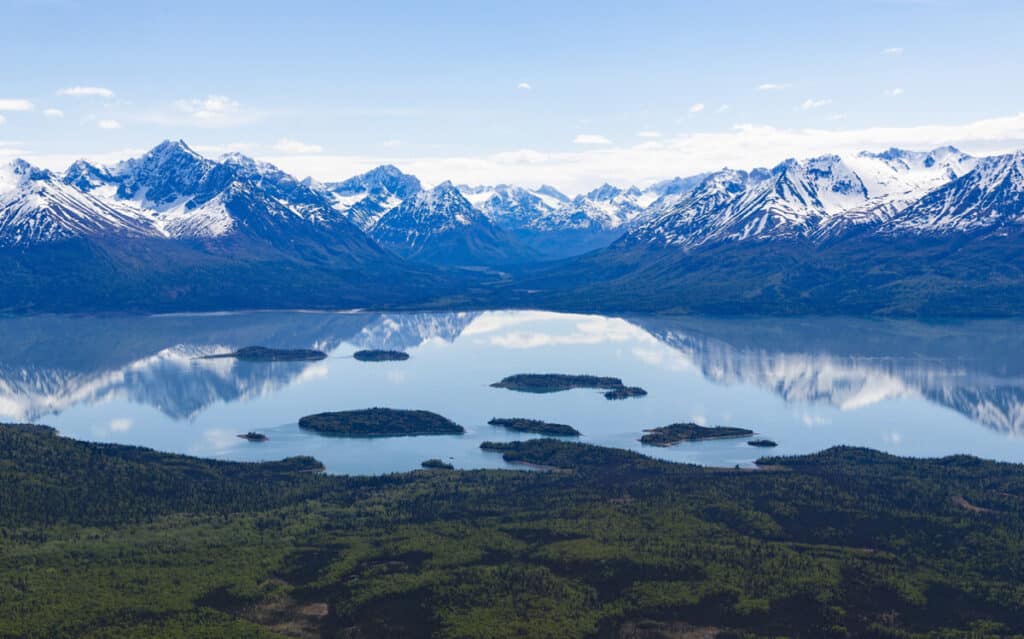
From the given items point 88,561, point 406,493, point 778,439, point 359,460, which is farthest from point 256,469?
point 778,439

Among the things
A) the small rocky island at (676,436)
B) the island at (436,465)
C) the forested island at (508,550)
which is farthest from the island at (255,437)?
the small rocky island at (676,436)

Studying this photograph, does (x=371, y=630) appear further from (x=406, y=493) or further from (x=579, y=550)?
(x=406, y=493)

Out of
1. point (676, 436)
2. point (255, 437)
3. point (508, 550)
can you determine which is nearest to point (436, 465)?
point (255, 437)

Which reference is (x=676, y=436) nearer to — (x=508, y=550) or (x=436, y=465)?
(x=436, y=465)

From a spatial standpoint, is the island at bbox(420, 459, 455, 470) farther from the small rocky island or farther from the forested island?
the small rocky island

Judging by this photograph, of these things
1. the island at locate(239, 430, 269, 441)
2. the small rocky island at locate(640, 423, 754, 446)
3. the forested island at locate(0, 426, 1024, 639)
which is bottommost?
the forested island at locate(0, 426, 1024, 639)

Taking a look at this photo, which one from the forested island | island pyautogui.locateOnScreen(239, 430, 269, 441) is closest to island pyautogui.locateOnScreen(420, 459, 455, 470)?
the forested island
